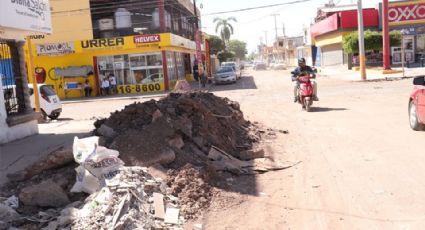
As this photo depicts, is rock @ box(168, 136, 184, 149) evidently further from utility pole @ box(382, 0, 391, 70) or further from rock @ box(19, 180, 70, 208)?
utility pole @ box(382, 0, 391, 70)

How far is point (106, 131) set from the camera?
372 inches

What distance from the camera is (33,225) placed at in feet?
19.5

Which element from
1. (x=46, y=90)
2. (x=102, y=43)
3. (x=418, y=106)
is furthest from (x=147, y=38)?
(x=418, y=106)

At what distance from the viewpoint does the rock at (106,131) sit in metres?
9.30

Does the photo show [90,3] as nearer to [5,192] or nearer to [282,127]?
[282,127]

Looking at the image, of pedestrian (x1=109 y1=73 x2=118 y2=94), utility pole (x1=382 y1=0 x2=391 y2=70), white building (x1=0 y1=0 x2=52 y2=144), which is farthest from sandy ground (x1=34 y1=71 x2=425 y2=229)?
pedestrian (x1=109 y1=73 x2=118 y2=94)

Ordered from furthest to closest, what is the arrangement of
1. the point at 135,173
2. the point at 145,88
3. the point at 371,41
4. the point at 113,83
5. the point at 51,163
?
1. the point at 371,41
2. the point at 145,88
3. the point at 113,83
4. the point at 51,163
5. the point at 135,173

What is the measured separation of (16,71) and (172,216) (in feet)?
28.3

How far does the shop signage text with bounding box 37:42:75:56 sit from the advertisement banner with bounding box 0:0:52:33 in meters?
23.2

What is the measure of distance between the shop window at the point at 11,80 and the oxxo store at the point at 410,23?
1572 inches

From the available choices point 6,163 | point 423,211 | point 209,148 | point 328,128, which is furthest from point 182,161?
point 328,128

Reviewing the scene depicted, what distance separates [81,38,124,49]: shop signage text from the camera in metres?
36.8

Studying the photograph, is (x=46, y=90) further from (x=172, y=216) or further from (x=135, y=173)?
(x=172, y=216)

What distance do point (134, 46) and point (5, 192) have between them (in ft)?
99.2
